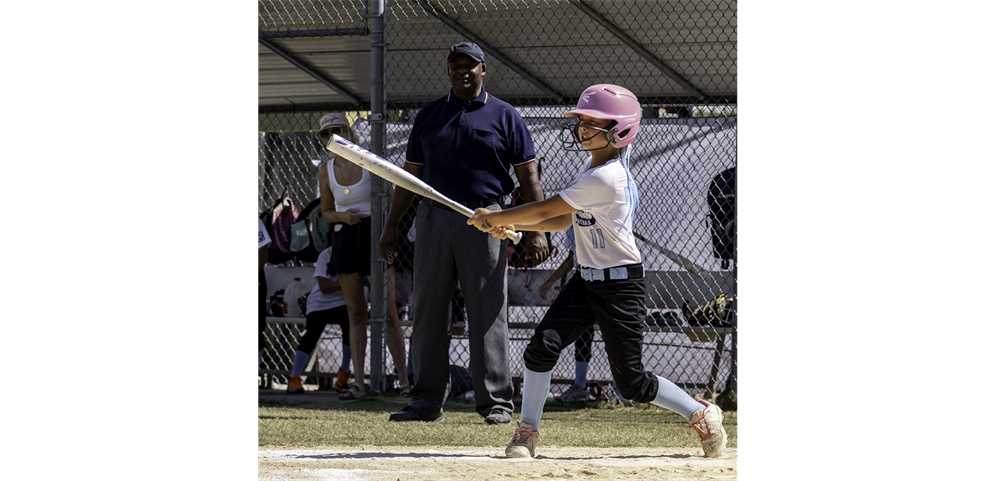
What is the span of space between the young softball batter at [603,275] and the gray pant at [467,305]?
1.01 meters

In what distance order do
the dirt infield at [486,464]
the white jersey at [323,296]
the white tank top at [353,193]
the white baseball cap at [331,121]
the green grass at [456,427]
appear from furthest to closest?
the white jersey at [323,296] → the white tank top at [353,193] → the white baseball cap at [331,121] → the green grass at [456,427] → the dirt infield at [486,464]

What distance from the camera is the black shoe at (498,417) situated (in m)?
4.72

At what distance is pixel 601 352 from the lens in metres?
7.21

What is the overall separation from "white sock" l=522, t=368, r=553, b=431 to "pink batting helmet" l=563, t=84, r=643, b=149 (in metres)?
1.04

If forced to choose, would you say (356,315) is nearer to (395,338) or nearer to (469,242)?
(395,338)

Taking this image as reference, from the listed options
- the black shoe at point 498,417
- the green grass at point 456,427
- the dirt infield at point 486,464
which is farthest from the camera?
the black shoe at point 498,417

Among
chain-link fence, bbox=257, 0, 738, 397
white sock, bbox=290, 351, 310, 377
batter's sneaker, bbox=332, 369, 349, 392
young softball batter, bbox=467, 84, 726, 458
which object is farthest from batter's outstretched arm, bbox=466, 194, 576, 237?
white sock, bbox=290, 351, 310, 377

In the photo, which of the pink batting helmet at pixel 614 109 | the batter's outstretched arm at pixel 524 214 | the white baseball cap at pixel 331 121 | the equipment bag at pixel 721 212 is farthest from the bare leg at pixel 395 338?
the pink batting helmet at pixel 614 109

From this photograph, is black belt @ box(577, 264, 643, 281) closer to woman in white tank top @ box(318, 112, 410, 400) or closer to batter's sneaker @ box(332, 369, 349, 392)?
woman in white tank top @ box(318, 112, 410, 400)

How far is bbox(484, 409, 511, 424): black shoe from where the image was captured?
4723 mm

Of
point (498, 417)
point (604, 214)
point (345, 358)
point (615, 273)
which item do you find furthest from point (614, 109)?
point (345, 358)

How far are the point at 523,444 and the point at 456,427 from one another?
41.6 inches

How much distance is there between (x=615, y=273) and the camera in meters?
3.67

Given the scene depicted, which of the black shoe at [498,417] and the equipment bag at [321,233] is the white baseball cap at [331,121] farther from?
the black shoe at [498,417]
